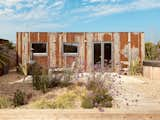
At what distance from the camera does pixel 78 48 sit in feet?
61.6

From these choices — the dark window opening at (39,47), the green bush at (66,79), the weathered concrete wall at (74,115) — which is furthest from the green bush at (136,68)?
the weathered concrete wall at (74,115)

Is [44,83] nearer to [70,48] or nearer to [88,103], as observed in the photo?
[88,103]

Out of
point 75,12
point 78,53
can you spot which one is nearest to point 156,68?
point 78,53

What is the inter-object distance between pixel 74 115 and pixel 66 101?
2.18 m

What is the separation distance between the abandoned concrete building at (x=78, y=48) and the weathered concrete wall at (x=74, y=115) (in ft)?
45.1

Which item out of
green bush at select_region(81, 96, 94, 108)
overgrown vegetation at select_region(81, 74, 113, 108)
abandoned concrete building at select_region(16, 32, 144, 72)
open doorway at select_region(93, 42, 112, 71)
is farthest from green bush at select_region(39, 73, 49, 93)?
open doorway at select_region(93, 42, 112, 71)

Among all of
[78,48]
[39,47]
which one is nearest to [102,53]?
[78,48]

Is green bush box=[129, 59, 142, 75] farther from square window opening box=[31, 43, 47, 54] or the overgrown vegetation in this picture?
the overgrown vegetation

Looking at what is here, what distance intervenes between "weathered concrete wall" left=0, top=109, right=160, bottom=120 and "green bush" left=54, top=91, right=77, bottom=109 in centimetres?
136

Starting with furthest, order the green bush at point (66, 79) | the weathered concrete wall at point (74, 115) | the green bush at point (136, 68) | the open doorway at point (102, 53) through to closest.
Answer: the open doorway at point (102, 53), the green bush at point (136, 68), the green bush at point (66, 79), the weathered concrete wall at point (74, 115)

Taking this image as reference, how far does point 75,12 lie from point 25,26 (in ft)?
11.5

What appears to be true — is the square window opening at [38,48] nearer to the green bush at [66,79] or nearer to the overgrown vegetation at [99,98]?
the green bush at [66,79]

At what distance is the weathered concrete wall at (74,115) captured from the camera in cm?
475

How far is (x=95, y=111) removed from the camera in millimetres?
4828
